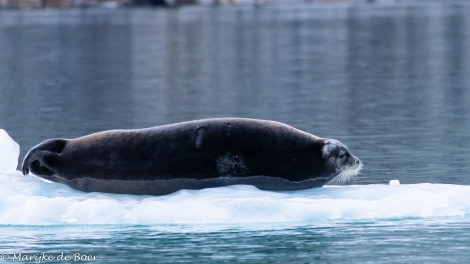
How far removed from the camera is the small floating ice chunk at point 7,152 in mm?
11641

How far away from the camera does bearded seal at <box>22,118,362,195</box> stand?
1069 centimetres

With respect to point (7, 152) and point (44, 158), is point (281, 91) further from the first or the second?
point (44, 158)

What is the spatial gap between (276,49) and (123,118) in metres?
23.9

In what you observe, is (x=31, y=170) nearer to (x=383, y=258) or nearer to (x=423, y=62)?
(x=383, y=258)

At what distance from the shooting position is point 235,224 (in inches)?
400

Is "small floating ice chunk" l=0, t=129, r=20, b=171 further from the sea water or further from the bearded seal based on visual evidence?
the bearded seal

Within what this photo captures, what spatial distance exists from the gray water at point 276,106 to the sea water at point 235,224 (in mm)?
24

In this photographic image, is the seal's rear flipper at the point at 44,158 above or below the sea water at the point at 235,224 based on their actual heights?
above

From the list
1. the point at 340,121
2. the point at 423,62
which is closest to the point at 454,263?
the point at 340,121

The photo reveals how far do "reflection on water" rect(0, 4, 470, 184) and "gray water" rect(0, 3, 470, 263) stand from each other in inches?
1.4

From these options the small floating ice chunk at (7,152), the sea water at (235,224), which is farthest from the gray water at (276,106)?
the small floating ice chunk at (7,152)

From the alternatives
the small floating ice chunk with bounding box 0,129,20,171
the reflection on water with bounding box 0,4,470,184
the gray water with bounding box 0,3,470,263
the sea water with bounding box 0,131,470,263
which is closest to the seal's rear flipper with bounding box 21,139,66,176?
the sea water with bounding box 0,131,470,263

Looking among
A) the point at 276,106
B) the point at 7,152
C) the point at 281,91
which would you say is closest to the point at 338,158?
the point at 7,152

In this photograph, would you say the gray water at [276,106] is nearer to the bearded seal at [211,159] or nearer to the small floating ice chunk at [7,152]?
the bearded seal at [211,159]
